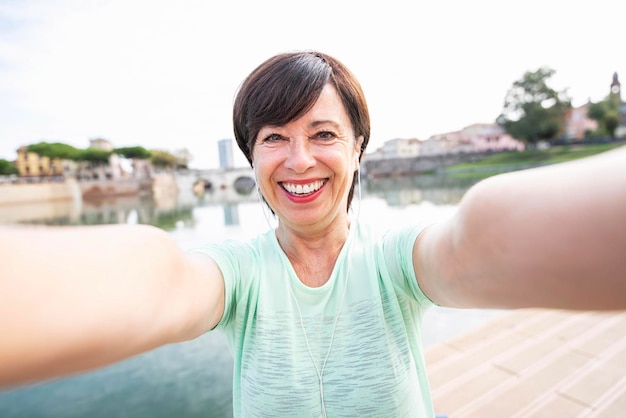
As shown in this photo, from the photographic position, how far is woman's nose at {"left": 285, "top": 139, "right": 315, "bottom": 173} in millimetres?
703

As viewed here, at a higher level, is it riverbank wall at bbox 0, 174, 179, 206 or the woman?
riverbank wall at bbox 0, 174, 179, 206

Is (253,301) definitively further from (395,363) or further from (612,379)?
(612,379)

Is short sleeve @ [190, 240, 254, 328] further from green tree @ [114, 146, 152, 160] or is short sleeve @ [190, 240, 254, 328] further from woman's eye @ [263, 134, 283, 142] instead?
green tree @ [114, 146, 152, 160]

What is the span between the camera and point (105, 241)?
0.35m

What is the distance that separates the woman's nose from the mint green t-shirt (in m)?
0.20

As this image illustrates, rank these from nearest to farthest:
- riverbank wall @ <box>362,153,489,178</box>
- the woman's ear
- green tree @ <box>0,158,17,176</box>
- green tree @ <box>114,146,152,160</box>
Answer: the woman's ear → green tree @ <box>0,158,17,176</box> → riverbank wall @ <box>362,153,489,178</box> → green tree @ <box>114,146,152,160</box>

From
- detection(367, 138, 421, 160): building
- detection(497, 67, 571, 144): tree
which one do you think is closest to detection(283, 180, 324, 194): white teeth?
detection(497, 67, 571, 144): tree

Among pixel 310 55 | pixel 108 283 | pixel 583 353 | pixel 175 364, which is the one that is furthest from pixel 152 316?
pixel 175 364

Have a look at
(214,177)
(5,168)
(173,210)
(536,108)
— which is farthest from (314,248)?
(5,168)

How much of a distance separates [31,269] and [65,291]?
0.03 metres

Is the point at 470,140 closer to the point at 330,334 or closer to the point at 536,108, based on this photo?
the point at 536,108

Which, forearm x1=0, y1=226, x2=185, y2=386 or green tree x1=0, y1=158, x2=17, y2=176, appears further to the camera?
green tree x1=0, y1=158, x2=17, y2=176

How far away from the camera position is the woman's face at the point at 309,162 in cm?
71

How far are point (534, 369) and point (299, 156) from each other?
68.2 inches
